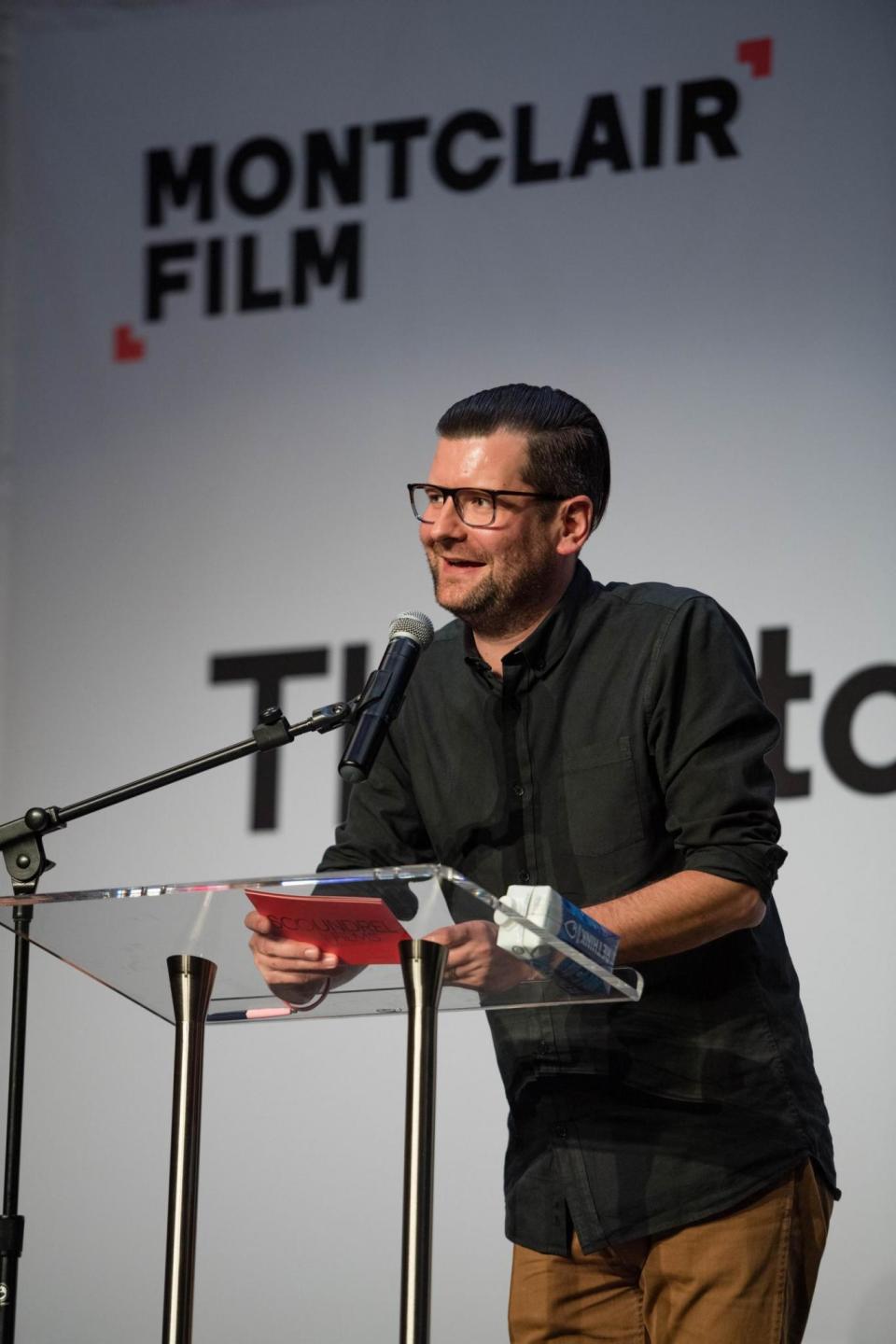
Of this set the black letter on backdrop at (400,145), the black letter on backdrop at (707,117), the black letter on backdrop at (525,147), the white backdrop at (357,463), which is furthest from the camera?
the black letter on backdrop at (400,145)

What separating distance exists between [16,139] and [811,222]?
2030 mm

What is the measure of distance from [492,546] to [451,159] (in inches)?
75.1

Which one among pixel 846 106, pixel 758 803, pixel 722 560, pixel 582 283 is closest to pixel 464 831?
pixel 758 803

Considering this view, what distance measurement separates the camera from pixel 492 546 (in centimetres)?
232

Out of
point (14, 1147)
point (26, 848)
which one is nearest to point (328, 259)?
point (26, 848)

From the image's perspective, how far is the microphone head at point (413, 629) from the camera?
6.66ft

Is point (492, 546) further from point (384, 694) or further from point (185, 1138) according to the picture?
point (185, 1138)

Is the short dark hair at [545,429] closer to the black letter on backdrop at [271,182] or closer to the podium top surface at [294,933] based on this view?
the podium top surface at [294,933]

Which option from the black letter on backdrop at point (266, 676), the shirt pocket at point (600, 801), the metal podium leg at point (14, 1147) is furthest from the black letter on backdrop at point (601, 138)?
the metal podium leg at point (14, 1147)

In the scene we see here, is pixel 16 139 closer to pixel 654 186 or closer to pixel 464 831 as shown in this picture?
pixel 654 186

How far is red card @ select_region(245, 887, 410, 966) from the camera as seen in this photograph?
1661mm

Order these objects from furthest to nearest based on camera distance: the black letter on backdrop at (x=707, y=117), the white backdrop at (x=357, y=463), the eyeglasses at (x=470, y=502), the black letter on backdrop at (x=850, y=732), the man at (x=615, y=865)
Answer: the black letter on backdrop at (x=707, y=117) < the white backdrop at (x=357, y=463) < the black letter on backdrop at (x=850, y=732) < the eyeglasses at (x=470, y=502) < the man at (x=615, y=865)

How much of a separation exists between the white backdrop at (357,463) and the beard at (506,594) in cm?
125

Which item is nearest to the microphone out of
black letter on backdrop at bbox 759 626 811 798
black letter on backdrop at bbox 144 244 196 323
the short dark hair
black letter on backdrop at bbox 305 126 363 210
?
the short dark hair
